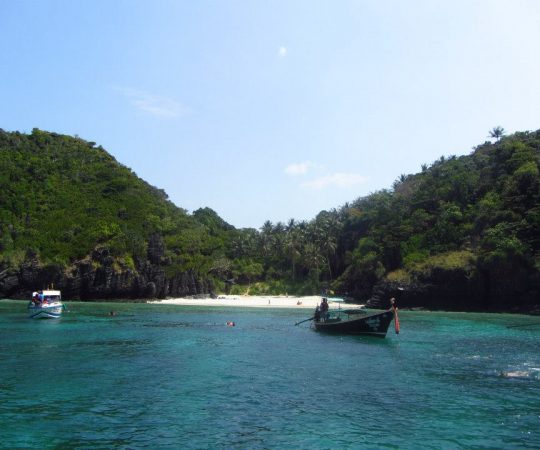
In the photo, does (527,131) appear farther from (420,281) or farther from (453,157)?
(420,281)

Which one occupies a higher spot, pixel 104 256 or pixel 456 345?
pixel 104 256

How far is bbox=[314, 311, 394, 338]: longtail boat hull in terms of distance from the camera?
111 ft

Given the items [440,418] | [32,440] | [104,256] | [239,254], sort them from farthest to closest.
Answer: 1. [239,254]
2. [104,256]
3. [440,418]
4. [32,440]

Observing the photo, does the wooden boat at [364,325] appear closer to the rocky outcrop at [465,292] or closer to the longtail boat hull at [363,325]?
the longtail boat hull at [363,325]

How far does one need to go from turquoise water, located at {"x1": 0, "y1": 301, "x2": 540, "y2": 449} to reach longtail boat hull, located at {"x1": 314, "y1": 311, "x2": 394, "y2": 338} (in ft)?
4.35

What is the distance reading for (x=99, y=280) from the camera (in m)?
79.4

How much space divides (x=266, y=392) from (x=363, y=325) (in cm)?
1848

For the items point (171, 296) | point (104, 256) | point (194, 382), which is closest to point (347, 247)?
point (171, 296)

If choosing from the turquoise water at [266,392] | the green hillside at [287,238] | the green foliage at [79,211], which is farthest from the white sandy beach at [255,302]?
A: the turquoise water at [266,392]

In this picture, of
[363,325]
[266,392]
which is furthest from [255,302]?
[266,392]

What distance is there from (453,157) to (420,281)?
4577 centimetres

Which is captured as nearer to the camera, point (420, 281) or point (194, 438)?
point (194, 438)

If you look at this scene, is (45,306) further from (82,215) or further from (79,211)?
(79,211)

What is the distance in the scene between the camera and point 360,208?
103688 mm
